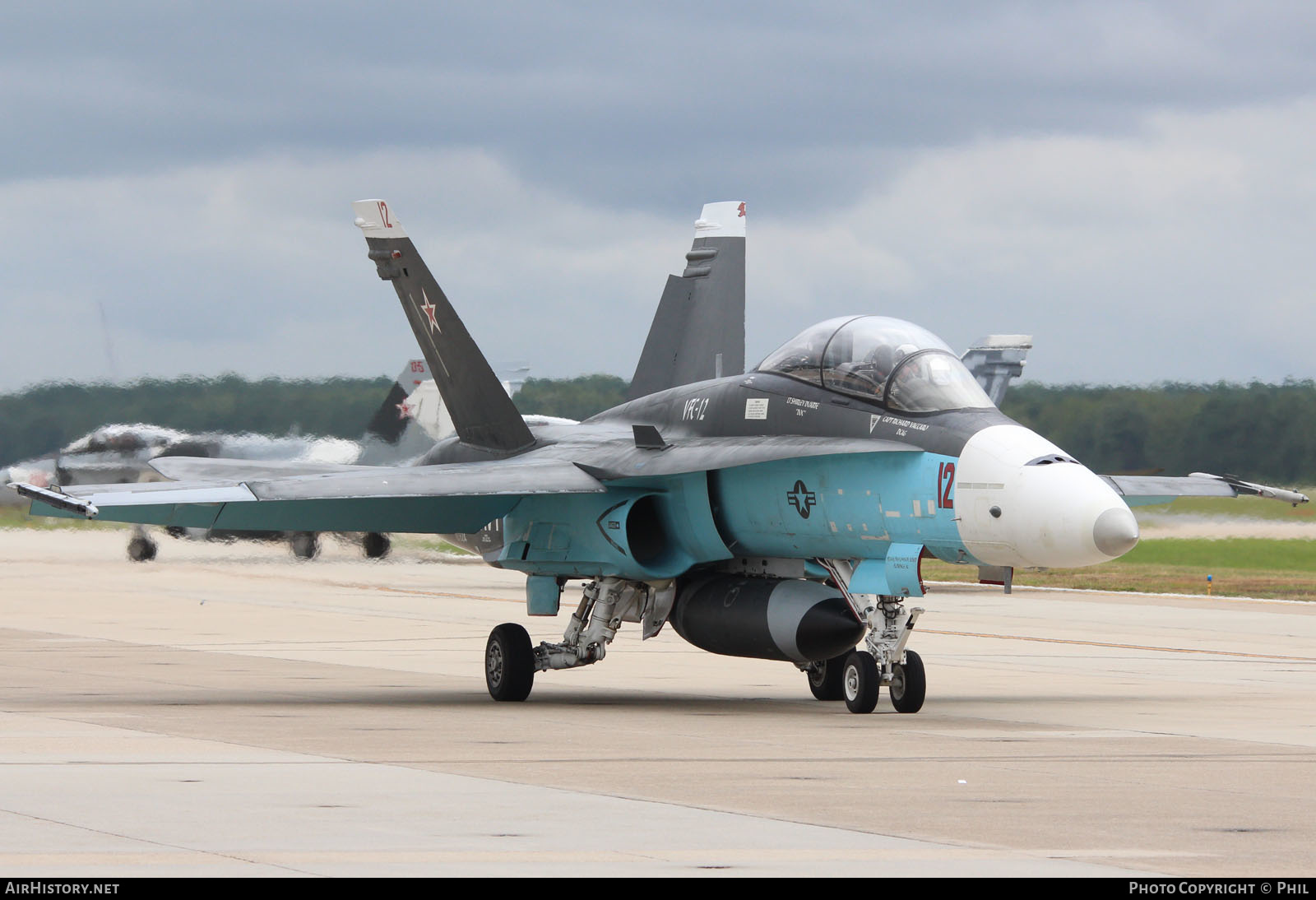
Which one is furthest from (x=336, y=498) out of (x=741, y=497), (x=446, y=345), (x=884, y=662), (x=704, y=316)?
(x=704, y=316)

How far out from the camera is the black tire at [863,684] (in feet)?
45.3

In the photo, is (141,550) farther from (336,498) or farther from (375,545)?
(336,498)

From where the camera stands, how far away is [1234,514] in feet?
102

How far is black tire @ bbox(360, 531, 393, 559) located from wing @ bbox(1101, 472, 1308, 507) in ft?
69.1

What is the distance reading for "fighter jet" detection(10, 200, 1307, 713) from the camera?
13000mm

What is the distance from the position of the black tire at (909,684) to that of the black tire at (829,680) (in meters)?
1.60

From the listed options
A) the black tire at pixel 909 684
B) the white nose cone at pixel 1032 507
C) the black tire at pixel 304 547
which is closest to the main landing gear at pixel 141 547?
the black tire at pixel 304 547

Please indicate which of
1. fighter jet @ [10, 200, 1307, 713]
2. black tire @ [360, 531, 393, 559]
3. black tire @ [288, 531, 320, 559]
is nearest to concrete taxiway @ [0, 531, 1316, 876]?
fighter jet @ [10, 200, 1307, 713]

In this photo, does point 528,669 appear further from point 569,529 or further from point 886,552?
point 886,552

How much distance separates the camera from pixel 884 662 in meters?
13.8

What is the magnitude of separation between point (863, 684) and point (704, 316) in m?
7.13

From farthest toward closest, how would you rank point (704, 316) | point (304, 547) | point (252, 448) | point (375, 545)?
point (252, 448), point (375, 545), point (304, 547), point (704, 316)

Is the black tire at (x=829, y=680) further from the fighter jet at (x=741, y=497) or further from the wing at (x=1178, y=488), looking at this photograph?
the wing at (x=1178, y=488)
